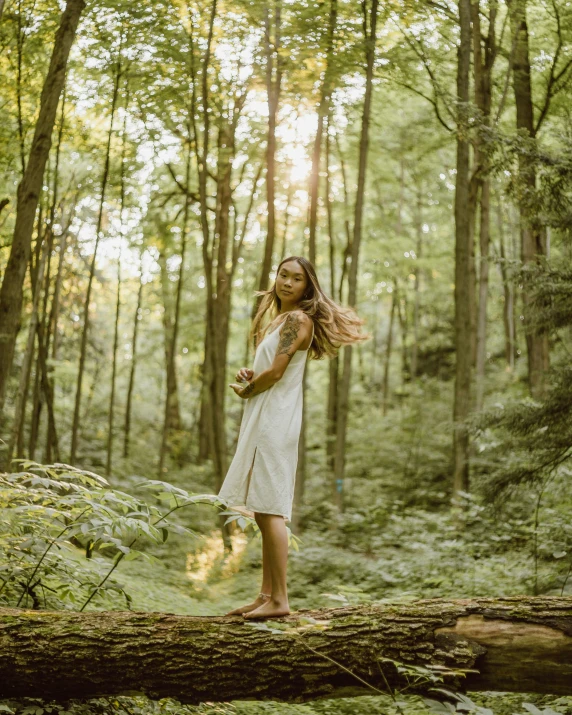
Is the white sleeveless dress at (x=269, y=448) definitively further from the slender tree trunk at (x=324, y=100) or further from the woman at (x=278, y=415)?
the slender tree trunk at (x=324, y=100)

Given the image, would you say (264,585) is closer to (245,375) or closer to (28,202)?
(245,375)

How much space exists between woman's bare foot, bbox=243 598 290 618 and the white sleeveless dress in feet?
1.70

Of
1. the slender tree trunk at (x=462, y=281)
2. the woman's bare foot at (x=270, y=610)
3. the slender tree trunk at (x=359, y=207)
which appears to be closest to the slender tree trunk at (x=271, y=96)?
the slender tree trunk at (x=359, y=207)

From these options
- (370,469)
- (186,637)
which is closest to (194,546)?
(370,469)

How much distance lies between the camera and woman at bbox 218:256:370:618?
417 cm

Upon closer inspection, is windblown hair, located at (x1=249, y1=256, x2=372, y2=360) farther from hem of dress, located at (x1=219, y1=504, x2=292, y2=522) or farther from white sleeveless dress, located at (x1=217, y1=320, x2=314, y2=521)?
hem of dress, located at (x1=219, y1=504, x2=292, y2=522)

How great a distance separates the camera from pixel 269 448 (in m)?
4.25

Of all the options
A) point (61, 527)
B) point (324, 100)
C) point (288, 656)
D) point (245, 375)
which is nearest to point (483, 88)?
point (324, 100)

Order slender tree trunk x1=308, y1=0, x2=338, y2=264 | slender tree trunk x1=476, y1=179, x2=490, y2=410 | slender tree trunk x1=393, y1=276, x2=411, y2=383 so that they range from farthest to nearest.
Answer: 1. slender tree trunk x1=393, y1=276, x2=411, y2=383
2. slender tree trunk x1=476, y1=179, x2=490, y2=410
3. slender tree trunk x1=308, y1=0, x2=338, y2=264

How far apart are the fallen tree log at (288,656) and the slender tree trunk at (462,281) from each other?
7.24m

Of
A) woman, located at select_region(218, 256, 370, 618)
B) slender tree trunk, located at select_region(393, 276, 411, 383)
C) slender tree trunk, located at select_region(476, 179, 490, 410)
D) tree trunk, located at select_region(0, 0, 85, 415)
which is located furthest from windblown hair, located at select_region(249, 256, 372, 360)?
slender tree trunk, located at select_region(393, 276, 411, 383)

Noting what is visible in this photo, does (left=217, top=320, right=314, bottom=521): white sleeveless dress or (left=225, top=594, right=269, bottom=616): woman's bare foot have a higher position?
(left=217, top=320, right=314, bottom=521): white sleeveless dress

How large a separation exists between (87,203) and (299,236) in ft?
26.0

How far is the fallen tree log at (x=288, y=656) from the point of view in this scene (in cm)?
353
